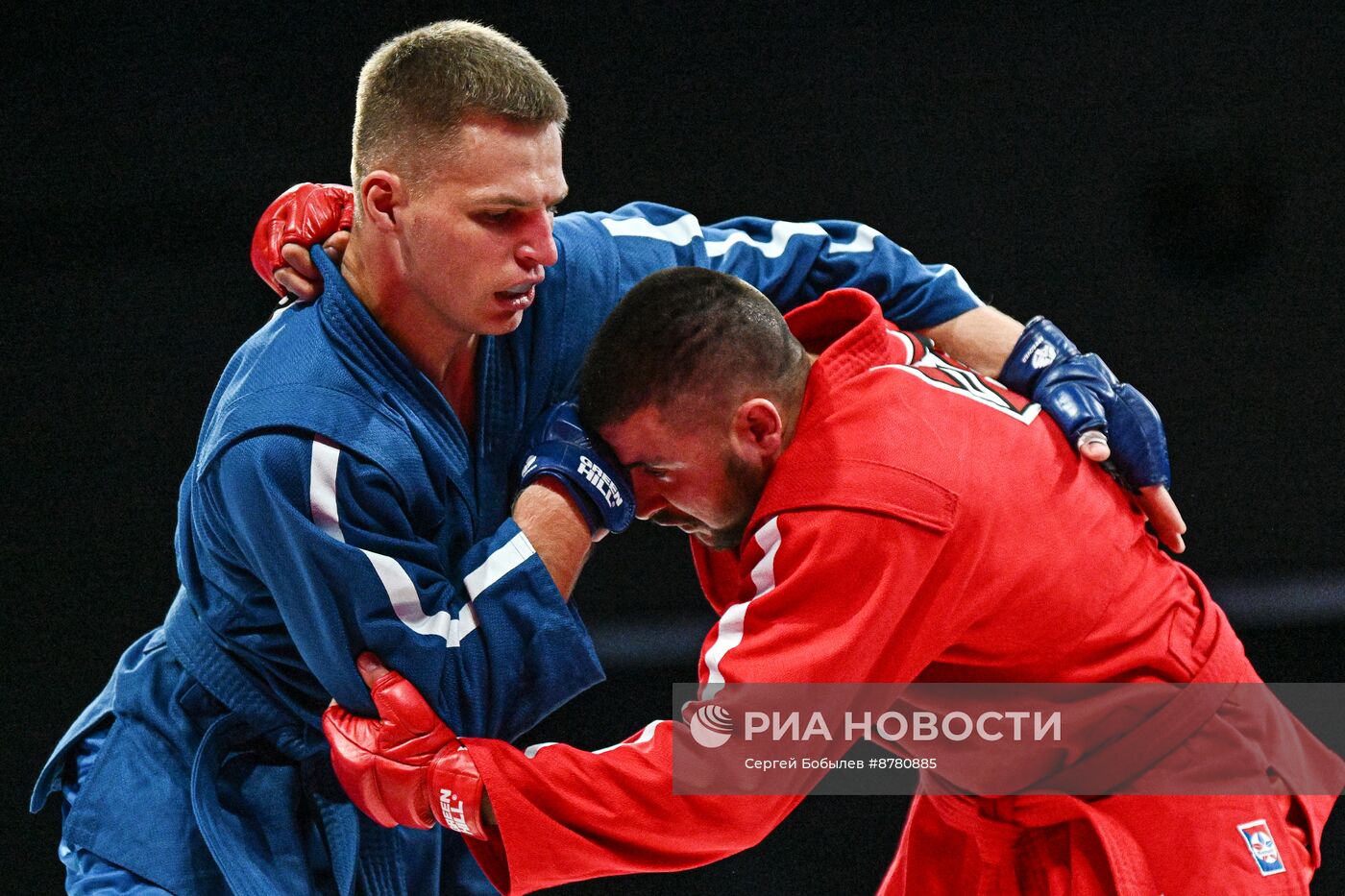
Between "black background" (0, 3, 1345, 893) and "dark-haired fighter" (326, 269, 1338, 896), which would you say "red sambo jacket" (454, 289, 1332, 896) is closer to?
"dark-haired fighter" (326, 269, 1338, 896)

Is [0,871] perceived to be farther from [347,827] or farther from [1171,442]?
[1171,442]

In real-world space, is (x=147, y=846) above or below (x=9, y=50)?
below

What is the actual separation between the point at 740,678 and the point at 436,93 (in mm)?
883

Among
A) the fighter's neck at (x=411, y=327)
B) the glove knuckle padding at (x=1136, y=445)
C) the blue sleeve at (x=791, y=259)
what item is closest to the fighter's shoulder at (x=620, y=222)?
the blue sleeve at (x=791, y=259)

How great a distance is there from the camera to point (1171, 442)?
139 inches

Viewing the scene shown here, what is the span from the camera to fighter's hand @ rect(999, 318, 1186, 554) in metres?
2.01

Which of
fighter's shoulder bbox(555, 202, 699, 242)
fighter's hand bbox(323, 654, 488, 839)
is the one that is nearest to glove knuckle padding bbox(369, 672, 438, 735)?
fighter's hand bbox(323, 654, 488, 839)

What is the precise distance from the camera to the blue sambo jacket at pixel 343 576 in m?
1.82

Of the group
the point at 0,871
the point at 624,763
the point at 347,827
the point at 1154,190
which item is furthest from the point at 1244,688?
the point at 0,871

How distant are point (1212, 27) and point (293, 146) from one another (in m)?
2.34

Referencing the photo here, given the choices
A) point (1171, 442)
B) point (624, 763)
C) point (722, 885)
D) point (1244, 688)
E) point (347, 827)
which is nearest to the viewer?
point (624, 763)

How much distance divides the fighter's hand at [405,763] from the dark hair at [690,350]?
18.1 inches

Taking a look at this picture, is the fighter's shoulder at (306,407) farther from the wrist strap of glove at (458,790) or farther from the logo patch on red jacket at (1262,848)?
the logo patch on red jacket at (1262,848)

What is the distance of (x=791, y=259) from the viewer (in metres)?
2.30
